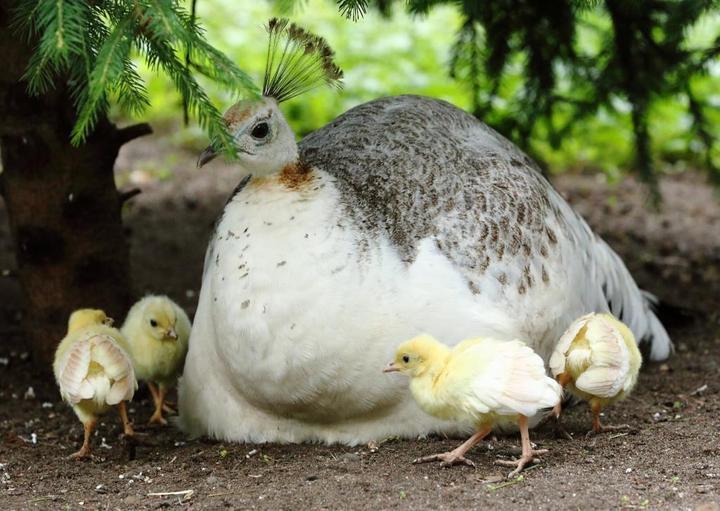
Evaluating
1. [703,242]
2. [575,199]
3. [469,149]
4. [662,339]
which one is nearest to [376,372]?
[469,149]

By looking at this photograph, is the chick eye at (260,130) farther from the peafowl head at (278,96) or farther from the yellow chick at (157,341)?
the yellow chick at (157,341)

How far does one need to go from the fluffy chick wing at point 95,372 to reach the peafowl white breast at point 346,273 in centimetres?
35

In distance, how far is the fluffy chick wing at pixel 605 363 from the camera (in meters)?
4.20

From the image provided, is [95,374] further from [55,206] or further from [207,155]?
[55,206]

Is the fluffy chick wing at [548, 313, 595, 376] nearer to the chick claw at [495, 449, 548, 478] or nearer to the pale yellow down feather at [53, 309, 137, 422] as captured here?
the chick claw at [495, 449, 548, 478]

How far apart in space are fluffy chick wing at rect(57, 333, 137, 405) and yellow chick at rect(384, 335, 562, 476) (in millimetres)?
1120

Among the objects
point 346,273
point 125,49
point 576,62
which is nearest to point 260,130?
point 346,273

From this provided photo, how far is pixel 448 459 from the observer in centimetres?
396

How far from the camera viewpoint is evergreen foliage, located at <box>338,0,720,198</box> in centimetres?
578

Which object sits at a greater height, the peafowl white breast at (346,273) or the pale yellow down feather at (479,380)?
the peafowl white breast at (346,273)

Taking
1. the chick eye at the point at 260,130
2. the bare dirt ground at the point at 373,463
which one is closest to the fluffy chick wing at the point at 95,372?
the bare dirt ground at the point at 373,463

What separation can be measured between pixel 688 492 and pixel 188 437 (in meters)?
2.16

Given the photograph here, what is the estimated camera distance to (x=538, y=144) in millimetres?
9250

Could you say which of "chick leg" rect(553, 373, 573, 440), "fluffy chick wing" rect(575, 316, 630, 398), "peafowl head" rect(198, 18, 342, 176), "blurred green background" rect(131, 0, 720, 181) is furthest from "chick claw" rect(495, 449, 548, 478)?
"blurred green background" rect(131, 0, 720, 181)
